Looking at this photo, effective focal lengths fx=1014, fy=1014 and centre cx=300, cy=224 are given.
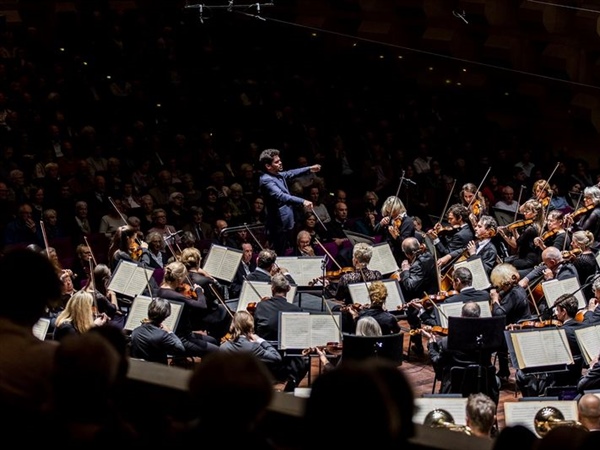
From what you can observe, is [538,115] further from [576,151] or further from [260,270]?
[260,270]

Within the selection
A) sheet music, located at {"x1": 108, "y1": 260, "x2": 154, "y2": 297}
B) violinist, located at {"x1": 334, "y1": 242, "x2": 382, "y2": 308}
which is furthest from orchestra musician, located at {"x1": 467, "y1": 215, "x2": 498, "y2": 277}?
sheet music, located at {"x1": 108, "y1": 260, "x2": 154, "y2": 297}

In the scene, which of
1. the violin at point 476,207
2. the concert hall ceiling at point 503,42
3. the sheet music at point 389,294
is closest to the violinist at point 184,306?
the sheet music at point 389,294

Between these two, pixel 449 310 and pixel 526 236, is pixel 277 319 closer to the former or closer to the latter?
pixel 449 310

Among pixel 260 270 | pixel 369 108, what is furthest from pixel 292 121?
pixel 260 270

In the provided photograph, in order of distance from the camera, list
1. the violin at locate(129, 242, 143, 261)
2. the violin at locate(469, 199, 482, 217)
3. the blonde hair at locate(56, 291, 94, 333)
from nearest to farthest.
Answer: the blonde hair at locate(56, 291, 94, 333) < the violin at locate(129, 242, 143, 261) < the violin at locate(469, 199, 482, 217)

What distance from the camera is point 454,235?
1080 centimetres

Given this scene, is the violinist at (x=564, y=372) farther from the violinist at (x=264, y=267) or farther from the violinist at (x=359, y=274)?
the violinist at (x=264, y=267)

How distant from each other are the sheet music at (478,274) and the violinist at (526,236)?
1348 millimetres

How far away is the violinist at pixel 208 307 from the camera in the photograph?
29.1ft

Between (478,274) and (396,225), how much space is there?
1483mm

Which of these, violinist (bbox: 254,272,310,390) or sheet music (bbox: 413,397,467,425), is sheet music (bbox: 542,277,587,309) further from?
sheet music (bbox: 413,397,467,425)

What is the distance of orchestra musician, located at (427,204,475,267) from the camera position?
10.5 meters

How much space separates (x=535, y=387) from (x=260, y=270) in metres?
2.80

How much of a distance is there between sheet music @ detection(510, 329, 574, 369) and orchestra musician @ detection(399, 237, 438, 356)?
6.22 ft
